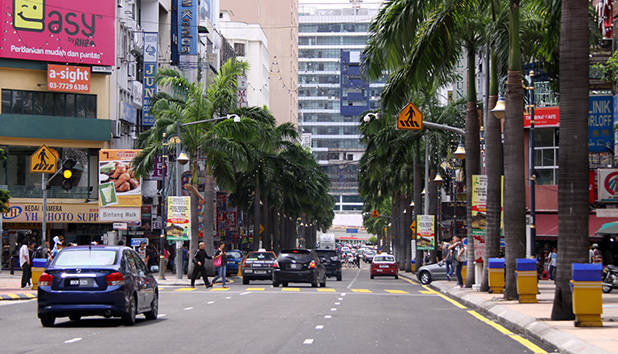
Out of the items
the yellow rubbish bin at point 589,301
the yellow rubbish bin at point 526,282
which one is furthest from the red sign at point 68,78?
the yellow rubbish bin at point 589,301

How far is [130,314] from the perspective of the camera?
64.9ft

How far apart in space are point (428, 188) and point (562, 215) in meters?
44.5

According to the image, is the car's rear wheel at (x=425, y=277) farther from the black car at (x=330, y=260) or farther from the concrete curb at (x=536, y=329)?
the concrete curb at (x=536, y=329)

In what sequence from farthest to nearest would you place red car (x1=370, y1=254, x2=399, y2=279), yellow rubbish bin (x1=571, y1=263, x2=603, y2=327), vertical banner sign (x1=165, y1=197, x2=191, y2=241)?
1. red car (x1=370, y1=254, x2=399, y2=279)
2. vertical banner sign (x1=165, y1=197, x2=191, y2=241)
3. yellow rubbish bin (x1=571, y1=263, x2=603, y2=327)

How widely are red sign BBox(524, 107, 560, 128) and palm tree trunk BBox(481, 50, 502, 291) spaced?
20.3 m

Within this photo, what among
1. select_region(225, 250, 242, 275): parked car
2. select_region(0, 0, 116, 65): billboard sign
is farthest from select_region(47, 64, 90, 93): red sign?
select_region(225, 250, 242, 275): parked car

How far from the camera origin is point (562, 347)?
1475 cm

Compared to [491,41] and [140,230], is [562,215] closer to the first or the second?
[491,41]

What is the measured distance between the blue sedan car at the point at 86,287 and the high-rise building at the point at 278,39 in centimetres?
13259

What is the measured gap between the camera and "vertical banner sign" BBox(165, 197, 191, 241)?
1882 inches

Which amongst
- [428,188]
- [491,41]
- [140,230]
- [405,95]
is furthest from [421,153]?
[405,95]

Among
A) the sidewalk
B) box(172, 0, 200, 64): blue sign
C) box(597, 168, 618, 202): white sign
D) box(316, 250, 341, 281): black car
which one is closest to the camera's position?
the sidewalk

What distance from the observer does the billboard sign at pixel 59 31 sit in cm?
5872

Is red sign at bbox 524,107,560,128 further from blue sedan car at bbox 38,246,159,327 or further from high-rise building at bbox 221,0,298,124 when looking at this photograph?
high-rise building at bbox 221,0,298,124
